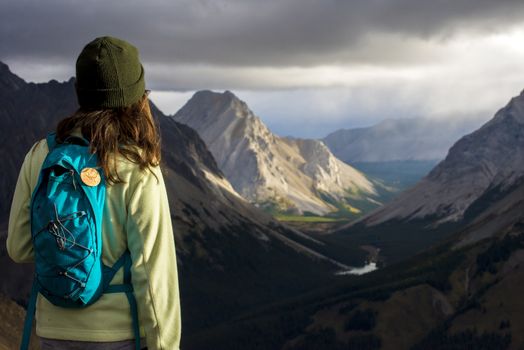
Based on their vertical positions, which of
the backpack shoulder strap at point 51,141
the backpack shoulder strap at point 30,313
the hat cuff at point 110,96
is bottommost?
the backpack shoulder strap at point 30,313

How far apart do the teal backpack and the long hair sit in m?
0.26

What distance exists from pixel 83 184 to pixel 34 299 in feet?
5.95

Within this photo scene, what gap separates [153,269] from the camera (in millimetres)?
10047

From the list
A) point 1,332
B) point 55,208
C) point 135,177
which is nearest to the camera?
point 55,208

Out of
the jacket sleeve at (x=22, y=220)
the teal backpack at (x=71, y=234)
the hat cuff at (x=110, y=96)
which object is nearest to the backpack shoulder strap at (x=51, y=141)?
the jacket sleeve at (x=22, y=220)

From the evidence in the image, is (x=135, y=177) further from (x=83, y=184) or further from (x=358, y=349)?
(x=358, y=349)

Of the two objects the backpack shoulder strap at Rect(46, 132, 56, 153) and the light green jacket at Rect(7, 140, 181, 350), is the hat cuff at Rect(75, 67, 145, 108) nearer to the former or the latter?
the backpack shoulder strap at Rect(46, 132, 56, 153)

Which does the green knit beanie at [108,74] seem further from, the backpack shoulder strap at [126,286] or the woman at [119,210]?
the backpack shoulder strap at [126,286]

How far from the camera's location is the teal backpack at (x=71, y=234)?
959 centimetres

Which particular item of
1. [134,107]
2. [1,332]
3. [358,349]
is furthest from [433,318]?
[134,107]

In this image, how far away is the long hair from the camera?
405 inches

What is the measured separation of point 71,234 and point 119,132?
5.49ft

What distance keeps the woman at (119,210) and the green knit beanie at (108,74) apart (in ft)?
0.04

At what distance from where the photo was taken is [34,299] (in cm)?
1037
